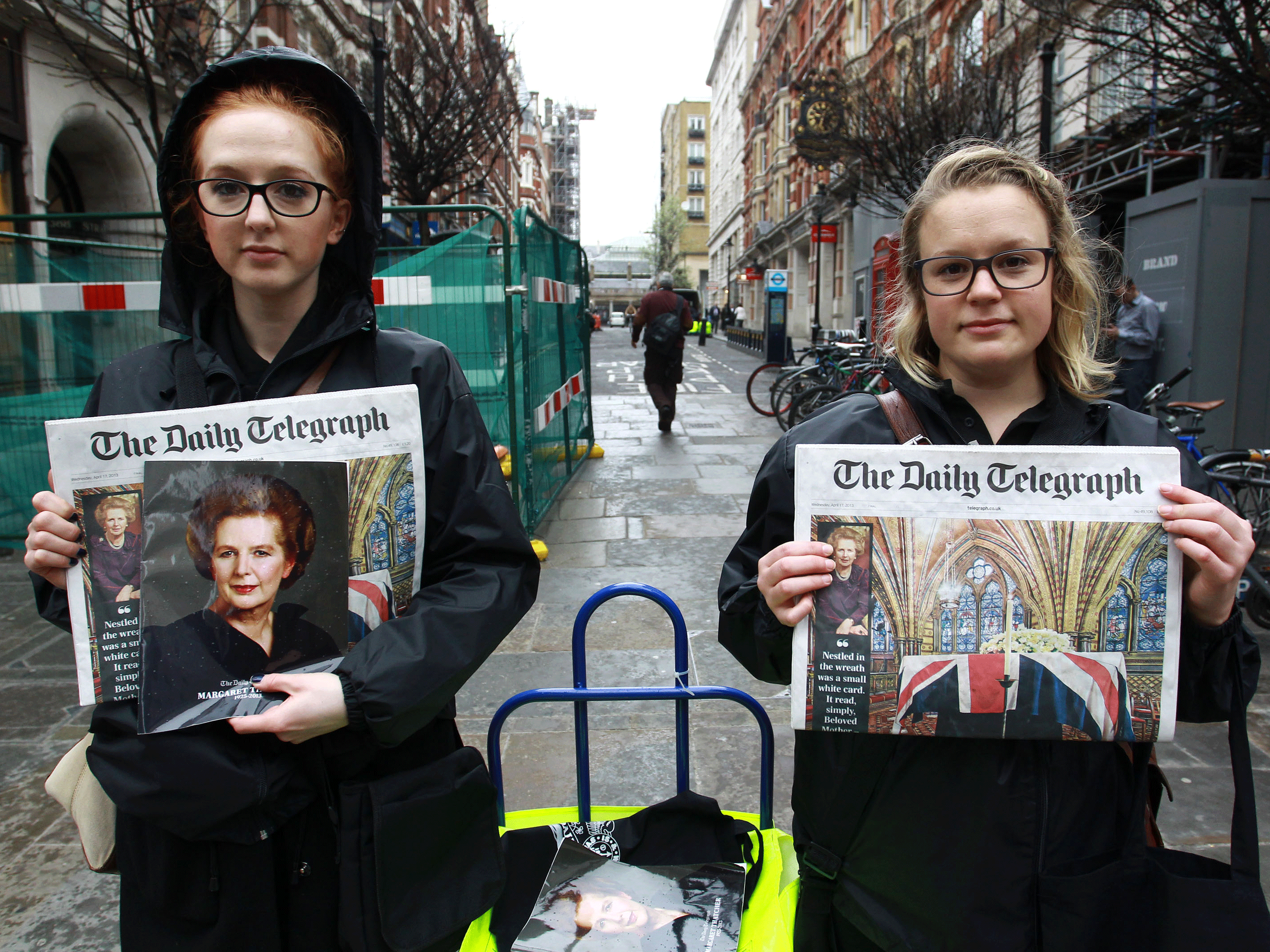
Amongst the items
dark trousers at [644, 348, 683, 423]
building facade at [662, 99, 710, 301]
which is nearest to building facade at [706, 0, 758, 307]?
building facade at [662, 99, 710, 301]

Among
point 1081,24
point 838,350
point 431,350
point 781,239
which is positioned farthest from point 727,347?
point 431,350

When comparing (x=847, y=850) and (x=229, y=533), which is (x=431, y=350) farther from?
(x=847, y=850)

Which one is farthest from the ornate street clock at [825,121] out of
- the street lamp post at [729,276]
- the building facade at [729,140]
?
the street lamp post at [729,276]

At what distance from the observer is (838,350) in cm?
1193

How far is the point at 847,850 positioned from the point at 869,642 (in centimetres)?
36

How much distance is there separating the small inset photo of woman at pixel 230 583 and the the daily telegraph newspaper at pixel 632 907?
694 mm

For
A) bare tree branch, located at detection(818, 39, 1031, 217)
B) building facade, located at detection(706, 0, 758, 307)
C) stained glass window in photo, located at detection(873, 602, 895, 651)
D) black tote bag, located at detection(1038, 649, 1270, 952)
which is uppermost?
building facade, located at detection(706, 0, 758, 307)

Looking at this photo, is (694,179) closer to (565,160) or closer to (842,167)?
(565,160)

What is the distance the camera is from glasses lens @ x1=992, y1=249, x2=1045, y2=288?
4.48 ft

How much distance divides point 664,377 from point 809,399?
71.4 inches

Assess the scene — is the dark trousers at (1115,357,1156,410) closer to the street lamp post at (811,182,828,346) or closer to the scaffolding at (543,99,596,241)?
the street lamp post at (811,182,828,346)

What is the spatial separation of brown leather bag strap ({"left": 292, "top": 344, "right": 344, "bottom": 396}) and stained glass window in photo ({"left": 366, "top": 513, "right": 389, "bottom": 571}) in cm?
25

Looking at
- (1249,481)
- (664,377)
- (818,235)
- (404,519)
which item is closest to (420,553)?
(404,519)

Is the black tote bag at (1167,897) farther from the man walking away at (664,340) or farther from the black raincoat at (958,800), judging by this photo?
the man walking away at (664,340)
